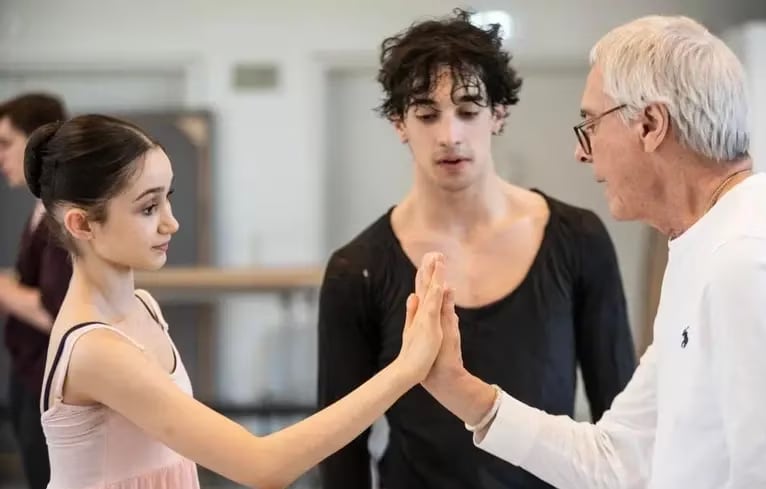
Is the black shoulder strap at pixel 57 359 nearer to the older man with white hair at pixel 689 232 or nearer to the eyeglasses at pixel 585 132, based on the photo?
the older man with white hair at pixel 689 232

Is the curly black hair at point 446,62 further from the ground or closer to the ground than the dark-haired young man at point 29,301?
further from the ground

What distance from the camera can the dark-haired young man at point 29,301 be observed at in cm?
228

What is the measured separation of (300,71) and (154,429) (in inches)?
142

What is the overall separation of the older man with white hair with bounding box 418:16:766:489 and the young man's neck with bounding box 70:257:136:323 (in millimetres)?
439

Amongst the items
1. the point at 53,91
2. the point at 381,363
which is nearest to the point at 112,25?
the point at 53,91

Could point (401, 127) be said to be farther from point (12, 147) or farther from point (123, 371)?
point (12, 147)

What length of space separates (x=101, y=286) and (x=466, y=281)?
57 centimetres

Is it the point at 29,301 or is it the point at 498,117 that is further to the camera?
the point at 29,301

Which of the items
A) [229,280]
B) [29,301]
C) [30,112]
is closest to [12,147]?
[30,112]

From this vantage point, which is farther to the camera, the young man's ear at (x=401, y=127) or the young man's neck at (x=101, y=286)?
the young man's ear at (x=401, y=127)

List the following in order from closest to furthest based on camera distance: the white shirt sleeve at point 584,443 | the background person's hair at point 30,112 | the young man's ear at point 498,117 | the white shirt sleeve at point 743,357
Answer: the white shirt sleeve at point 743,357 < the white shirt sleeve at point 584,443 < the young man's ear at point 498,117 < the background person's hair at point 30,112

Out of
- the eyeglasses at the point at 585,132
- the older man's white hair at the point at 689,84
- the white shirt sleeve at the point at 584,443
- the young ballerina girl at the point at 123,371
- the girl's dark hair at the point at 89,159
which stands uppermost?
the older man's white hair at the point at 689,84

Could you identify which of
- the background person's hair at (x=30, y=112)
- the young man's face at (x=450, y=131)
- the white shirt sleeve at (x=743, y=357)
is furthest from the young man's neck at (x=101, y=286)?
the background person's hair at (x=30, y=112)

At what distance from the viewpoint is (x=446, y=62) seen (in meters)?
1.52
